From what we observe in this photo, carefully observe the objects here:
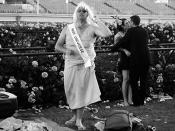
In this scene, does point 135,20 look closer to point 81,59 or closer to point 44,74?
point 44,74

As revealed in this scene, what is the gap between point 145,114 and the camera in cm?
813

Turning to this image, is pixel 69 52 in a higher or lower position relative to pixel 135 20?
lower

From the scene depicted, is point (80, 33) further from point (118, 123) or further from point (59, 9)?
A: point (59, 9)

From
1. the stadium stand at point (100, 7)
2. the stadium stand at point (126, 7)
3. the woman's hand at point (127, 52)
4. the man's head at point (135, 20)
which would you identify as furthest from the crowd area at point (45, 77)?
the stadium stand at point (126, 7)

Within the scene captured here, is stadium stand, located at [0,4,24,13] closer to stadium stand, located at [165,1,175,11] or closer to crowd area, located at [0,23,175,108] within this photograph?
stadium stand, located at [165,1,175,11]

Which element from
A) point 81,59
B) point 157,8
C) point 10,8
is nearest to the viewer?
point 81,59

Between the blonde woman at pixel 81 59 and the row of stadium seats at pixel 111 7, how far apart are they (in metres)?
20.2

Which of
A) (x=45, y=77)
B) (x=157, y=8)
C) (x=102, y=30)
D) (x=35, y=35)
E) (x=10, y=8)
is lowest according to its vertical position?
(x=45, y=77)

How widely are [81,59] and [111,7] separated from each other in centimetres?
2640

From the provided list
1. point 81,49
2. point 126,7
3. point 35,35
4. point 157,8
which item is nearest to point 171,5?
Result: point 157,8

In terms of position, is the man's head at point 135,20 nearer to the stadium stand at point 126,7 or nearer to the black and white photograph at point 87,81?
the black and white photograph at point 87,81

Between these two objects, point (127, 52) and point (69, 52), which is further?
point (127, 52)

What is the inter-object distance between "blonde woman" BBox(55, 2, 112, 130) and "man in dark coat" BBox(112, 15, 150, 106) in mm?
1604

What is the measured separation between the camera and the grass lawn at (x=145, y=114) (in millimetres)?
7309
